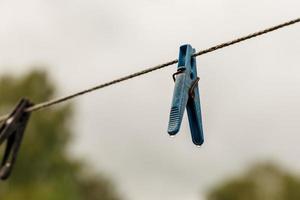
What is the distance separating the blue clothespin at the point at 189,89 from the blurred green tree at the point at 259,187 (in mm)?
33208

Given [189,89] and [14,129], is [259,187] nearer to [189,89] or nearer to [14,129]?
[14,129]

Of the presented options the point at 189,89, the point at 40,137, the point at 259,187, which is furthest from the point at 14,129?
the point at 259,187

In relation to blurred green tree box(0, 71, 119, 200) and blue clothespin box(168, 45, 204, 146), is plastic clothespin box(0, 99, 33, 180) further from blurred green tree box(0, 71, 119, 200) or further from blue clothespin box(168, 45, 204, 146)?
blurred green tree box(0, 71, 119, 200)

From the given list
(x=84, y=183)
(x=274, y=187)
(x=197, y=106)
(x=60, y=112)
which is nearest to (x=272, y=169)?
(x=274, y=187)

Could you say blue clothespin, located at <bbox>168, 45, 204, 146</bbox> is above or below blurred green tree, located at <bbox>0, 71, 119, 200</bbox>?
below

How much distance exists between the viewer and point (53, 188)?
26922 mm

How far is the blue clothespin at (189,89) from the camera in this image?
3544 mm

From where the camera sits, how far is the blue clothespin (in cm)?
354

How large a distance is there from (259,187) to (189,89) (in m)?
34.0

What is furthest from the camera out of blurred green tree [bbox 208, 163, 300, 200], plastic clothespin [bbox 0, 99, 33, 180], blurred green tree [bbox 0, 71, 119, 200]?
blurred green tree [bbox 208, 163, 300, 200]

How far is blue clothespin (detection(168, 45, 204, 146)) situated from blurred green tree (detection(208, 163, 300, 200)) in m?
33.2

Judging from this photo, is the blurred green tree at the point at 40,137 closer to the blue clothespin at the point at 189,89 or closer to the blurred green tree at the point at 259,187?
the blurred green tree at the point at 259,187

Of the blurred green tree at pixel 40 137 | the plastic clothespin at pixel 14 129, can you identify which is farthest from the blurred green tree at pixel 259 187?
the plastic clothespin at pixel 14 129

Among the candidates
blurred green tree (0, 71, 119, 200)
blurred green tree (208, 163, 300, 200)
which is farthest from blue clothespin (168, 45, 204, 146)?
blurred green tree (208, 163, 300, 200)
